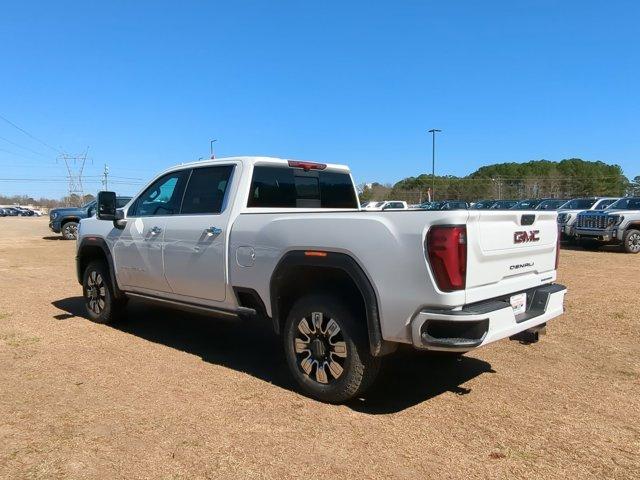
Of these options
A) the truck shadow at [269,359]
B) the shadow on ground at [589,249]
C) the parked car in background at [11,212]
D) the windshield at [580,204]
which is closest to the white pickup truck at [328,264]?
the truck shadow at [269,359]

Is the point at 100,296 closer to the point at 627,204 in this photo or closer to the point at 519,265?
the point at 519,265

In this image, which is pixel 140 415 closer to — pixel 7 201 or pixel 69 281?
pixel 69 281

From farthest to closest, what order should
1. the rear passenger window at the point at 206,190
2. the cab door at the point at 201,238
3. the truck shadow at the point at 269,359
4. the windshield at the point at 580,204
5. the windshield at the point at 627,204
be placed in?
the windshield at the point at 580,204 < the windshield at the point at 627,204 < the rear passenger window at the point at 206,190 < the cab door at the point at 201,238 < the truck shadow at the point at 269,359

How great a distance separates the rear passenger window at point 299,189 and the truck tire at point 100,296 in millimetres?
2612

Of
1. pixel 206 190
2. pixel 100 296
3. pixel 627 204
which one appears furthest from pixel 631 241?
pixel 100 296

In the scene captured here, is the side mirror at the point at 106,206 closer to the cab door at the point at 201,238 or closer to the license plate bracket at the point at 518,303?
the cab door at the point at 201,238

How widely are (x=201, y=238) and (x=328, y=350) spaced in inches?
69.6

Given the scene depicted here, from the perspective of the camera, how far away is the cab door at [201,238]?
198 inches

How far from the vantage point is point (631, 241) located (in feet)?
53.4

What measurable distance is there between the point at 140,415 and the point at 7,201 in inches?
6896

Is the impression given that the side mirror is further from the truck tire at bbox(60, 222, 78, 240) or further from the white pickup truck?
the truck tire at bbox(60, 222, 78, 240)

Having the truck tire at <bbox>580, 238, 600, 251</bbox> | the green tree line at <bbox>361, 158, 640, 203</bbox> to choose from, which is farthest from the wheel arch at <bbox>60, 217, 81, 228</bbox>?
the green tree line at <bbox>361, 158, 640, 203</bbox>

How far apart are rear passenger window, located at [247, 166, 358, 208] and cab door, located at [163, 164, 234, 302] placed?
0.29 m

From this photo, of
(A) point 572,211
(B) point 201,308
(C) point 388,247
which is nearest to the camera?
(C) point 388,247
